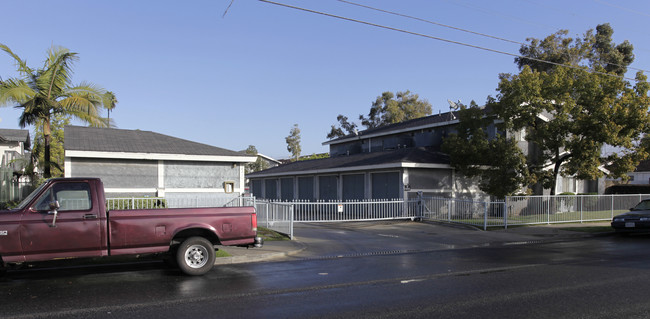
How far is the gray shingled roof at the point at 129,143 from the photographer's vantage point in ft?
56.3

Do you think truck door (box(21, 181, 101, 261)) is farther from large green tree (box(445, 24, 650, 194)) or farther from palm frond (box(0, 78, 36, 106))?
large green tree (box(445, 24, 650, 194))

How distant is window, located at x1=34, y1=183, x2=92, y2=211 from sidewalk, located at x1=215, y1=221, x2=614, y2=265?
320 centimetres

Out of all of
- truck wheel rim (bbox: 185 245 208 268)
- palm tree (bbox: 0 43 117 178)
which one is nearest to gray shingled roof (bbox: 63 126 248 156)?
palm tree (bbox: 0 43 117 178)

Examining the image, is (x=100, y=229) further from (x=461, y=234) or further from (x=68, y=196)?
(x=461, y=234)

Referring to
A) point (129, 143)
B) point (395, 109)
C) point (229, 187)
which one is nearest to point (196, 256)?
point (229, 187)

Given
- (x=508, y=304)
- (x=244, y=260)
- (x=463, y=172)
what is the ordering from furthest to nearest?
(x=463, y=172)
(x=244, y=260)
(x=508, y=304)

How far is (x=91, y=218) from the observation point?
8.38 m

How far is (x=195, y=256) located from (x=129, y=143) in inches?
423

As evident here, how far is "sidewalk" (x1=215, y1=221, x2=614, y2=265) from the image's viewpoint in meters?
11.2

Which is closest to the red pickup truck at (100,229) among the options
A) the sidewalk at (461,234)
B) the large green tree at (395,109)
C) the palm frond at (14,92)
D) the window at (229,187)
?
the sidewalk at (461,234)

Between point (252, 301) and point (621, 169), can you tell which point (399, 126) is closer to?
point (621, 169)

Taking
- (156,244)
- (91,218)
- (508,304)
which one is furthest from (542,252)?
(91,218)

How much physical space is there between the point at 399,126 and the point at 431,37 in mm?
19710

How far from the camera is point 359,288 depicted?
8016mm
